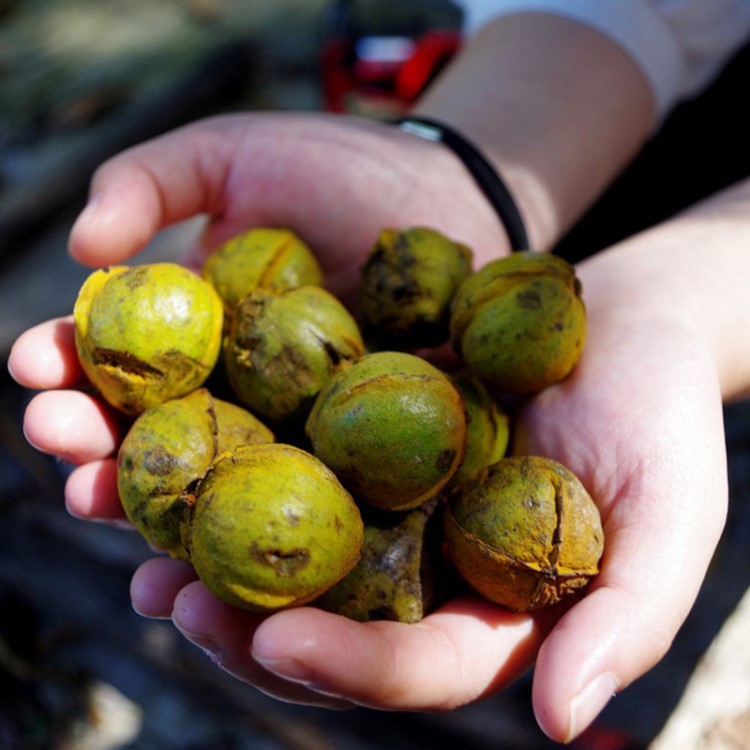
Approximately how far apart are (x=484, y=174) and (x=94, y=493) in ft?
6.02

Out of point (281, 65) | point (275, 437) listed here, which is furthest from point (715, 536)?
point (281, 65)

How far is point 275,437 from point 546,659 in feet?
3.15

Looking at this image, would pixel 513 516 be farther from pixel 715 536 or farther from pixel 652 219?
pixel 652 219

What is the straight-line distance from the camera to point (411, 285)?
7.88ft

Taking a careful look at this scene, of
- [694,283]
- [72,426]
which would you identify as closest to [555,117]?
[694,283]

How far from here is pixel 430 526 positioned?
2.07m

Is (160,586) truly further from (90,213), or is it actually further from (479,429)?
(90,213)

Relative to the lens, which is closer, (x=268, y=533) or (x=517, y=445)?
(x=268, y=533)

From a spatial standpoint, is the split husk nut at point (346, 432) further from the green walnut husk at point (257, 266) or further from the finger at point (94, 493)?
the finger at point (94, 493)

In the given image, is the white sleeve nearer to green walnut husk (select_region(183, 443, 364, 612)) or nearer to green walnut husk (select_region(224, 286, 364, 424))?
green walnut husk (select_region(224, 286, 364, 424))

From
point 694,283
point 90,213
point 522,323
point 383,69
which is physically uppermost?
point 90,213

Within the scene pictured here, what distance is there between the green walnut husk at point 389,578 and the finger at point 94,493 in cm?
68

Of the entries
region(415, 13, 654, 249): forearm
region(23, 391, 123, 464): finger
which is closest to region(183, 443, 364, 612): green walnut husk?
region(23, 391, 123, 464): finger

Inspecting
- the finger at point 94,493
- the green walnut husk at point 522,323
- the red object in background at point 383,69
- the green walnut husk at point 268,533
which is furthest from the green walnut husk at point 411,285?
the red object in background at point 383,69
